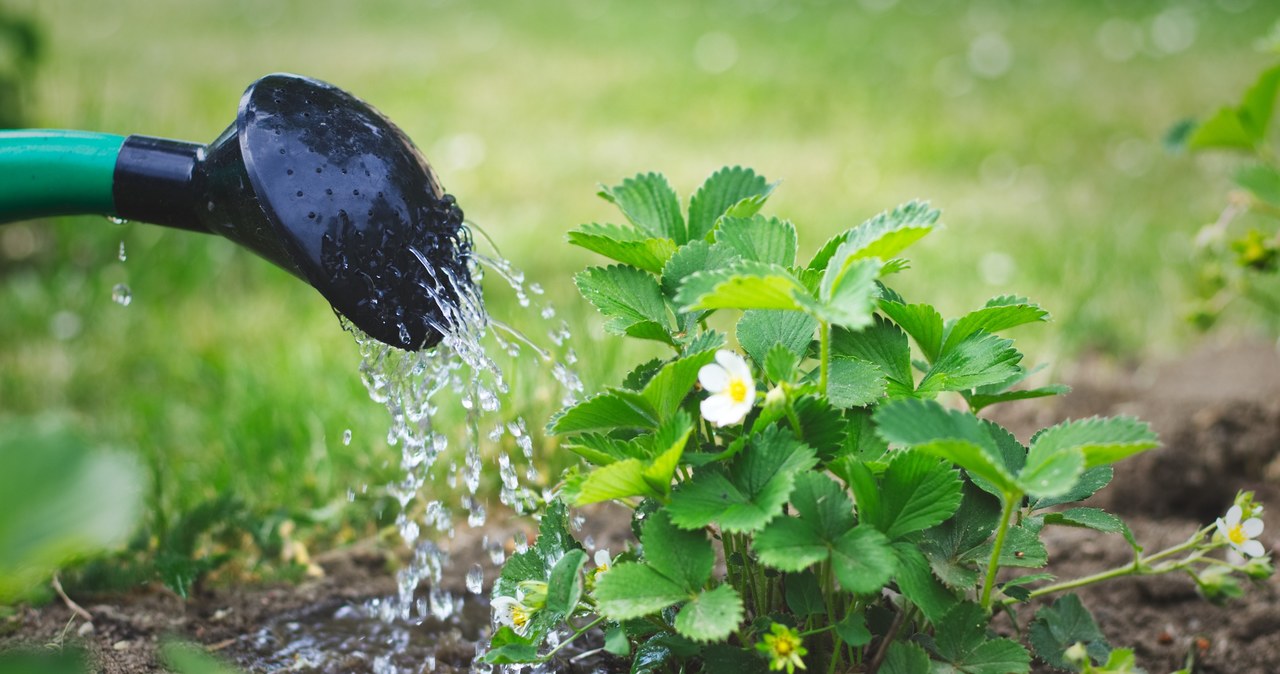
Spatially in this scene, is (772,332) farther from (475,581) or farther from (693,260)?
(475,581)

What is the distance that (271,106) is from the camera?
1351mm

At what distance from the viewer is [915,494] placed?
1151mm

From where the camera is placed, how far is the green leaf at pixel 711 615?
3.51ft

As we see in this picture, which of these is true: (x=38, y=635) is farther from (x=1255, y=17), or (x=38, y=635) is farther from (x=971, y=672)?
(x=1255, y=17)

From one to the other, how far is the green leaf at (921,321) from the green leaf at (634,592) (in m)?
0.37

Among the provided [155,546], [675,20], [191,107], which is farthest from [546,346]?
[675,20]

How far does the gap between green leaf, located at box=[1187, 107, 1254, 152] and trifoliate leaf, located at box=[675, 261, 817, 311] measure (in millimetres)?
1170

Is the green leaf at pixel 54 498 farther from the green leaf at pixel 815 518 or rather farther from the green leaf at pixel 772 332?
the green leaf at pixel 772 332

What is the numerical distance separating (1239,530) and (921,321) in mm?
417

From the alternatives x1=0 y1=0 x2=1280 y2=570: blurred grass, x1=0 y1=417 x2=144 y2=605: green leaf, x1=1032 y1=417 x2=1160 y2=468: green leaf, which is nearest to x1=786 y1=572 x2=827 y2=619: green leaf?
x1=1032 y1=417 x2=1160 y2=468: green leaf

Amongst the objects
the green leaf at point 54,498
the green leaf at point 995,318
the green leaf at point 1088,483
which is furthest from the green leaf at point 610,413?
the green leaf at point 54,498

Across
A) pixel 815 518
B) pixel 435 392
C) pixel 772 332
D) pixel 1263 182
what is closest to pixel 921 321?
pixel 772 332

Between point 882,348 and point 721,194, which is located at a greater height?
point 721,194

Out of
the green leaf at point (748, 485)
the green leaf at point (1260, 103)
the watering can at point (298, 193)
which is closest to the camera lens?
the green leaf at point (748, 485)
